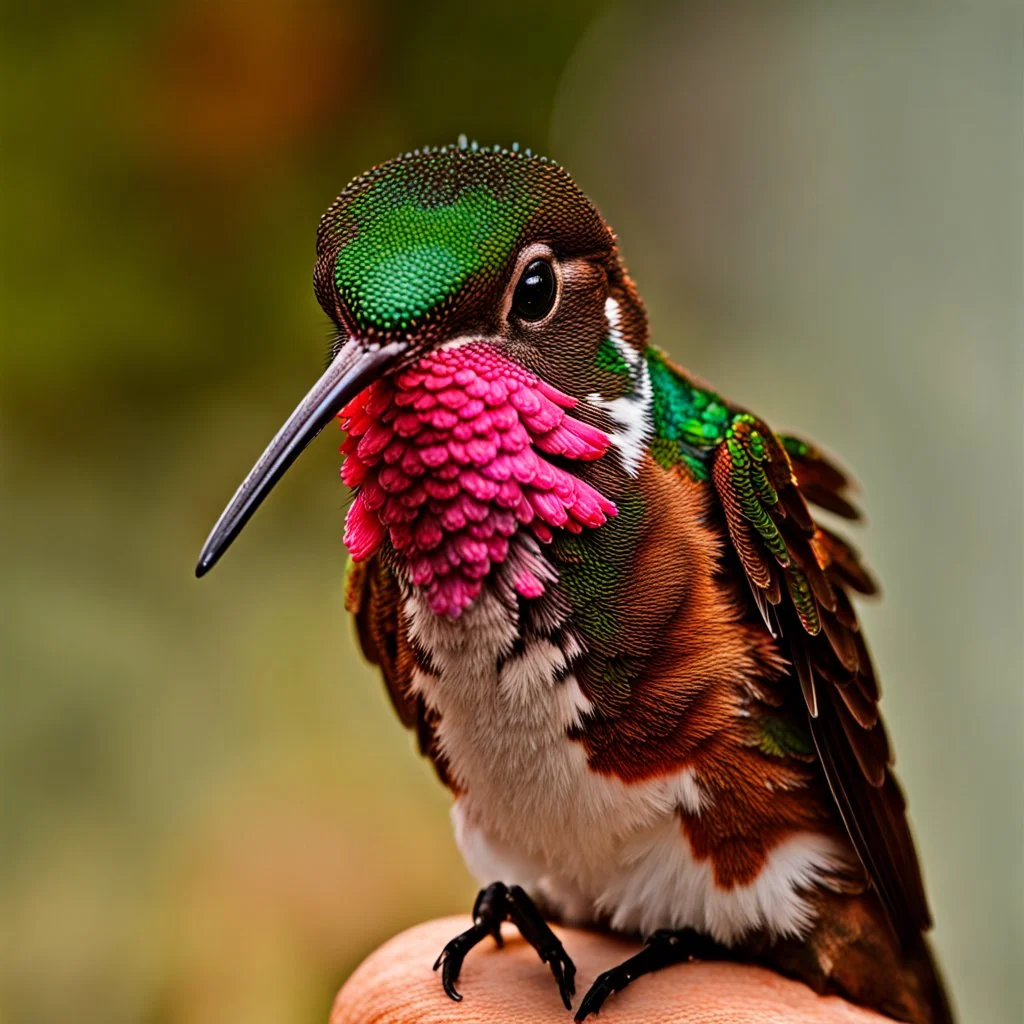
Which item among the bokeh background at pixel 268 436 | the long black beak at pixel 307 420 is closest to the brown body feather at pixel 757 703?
the long black beak at pixel 307 420

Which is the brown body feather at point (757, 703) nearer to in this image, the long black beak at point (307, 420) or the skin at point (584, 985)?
the skin at point (584, 985)

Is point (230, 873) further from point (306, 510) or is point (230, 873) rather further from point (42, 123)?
point (42, 123)

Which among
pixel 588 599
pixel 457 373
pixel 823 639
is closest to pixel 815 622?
pixel 823 639

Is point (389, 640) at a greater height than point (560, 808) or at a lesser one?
greater

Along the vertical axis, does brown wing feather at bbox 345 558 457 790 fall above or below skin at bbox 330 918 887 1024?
above

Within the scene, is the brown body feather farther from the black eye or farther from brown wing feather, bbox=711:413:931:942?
the black eye

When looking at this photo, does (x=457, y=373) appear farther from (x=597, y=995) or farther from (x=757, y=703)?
(x=597, y=995)

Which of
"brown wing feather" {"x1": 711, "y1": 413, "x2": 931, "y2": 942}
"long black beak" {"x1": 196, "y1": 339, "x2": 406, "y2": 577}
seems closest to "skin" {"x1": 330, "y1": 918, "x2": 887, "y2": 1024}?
"brown wing feather" {"x1": 711, "y1": 413, "x2": 931, "y2": 942}
